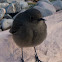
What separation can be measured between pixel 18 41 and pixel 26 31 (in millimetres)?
303

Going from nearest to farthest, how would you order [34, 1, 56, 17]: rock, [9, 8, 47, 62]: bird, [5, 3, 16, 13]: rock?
[9, 8, 47, 62]: bird < [34, 1, 56, 17]: rock < [5, 3, 16, 13]: rock

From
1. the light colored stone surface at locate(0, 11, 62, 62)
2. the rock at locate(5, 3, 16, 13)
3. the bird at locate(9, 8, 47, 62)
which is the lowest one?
the rock at locate(5, 3, 16, 13)

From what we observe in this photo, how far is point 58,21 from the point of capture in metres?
3.98

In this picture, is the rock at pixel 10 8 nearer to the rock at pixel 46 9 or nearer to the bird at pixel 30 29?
the rock at pixel 46 9

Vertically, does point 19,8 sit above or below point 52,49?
below

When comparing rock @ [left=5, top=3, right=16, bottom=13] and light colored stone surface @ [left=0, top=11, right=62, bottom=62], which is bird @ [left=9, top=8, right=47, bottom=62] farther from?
rock @ [left=5, top=3, right=16, bottom=13]

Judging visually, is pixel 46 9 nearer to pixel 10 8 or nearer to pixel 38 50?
pixel 10 8

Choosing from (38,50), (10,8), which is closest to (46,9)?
(10,8)

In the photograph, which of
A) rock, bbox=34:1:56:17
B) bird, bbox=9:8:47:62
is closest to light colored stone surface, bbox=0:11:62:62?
bird, bbox=9:8:47:62

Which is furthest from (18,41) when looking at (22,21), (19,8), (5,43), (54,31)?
(19,8)

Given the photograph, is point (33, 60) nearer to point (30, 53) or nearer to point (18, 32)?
point (30, 53)

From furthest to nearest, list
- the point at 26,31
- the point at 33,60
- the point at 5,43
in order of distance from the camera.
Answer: the point at 5,43 → the point at 33,60 → the point at 26,31

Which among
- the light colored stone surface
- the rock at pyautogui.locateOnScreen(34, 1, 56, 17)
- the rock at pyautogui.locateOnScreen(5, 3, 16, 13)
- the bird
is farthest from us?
the rock at pyautogui.locateOnScreen(5, 3, 16, 13)

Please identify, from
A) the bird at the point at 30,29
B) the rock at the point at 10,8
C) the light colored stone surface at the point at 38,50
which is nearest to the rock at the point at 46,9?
the rock at the point at 10,8
